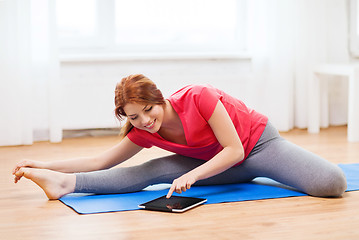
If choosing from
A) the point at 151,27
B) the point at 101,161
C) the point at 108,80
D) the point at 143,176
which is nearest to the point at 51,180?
the point at 101,161

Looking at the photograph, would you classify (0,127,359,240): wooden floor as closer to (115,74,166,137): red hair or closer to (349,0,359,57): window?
(115,74,166,137): red hair

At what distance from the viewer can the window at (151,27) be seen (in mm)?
3865

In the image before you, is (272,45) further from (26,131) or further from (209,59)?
(26,131)

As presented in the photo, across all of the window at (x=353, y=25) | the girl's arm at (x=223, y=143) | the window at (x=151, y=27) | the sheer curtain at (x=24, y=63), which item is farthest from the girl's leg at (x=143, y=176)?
the window at (x=353, y=25)

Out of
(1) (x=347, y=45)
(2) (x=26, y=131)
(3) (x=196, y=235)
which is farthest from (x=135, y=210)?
(1) (x=347, y=45)

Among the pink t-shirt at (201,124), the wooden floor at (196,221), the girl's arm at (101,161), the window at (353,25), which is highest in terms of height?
the window at (353,25)

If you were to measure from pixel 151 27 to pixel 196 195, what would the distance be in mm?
2121

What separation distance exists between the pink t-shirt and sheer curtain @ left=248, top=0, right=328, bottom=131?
70.2 inches

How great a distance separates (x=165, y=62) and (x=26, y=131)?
1042 mm

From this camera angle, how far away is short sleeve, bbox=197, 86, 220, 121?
6.62 feet

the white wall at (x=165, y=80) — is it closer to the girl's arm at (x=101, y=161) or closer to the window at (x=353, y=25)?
the window at (x=353, y=25)

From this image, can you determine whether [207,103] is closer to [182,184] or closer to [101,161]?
[182,184]

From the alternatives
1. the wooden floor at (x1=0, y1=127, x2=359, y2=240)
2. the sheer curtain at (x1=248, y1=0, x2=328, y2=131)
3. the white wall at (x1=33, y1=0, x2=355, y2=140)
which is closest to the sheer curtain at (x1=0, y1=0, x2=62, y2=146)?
the white wall at (x1=33, y1=0, x2=355, y2=140)

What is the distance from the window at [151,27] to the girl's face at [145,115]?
6.21 ft
